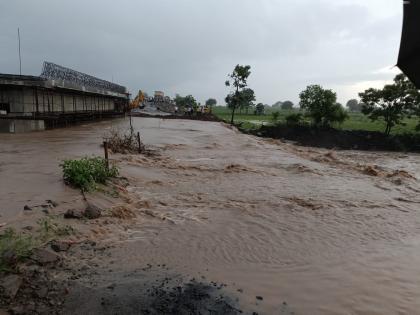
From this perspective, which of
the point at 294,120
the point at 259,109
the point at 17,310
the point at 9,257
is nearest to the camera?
the point at 17,310

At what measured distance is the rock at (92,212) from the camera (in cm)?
785

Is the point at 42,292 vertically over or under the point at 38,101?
under

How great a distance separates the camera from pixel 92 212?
7.93 meters

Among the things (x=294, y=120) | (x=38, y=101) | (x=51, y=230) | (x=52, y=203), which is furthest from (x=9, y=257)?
(x=294, y=120)

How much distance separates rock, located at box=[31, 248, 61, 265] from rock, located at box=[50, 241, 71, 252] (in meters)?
0.27

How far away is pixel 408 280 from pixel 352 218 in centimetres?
363

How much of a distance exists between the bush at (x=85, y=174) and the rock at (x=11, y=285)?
4633mm

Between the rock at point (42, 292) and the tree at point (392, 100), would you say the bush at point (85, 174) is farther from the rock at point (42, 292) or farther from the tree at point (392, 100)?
the tree at point (392, 100)

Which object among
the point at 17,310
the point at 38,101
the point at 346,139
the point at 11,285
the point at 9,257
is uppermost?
the point at 38,101

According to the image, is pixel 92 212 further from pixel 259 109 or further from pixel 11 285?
pixel 259 109

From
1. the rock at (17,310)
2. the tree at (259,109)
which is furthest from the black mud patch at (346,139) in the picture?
the tree at (259,109)

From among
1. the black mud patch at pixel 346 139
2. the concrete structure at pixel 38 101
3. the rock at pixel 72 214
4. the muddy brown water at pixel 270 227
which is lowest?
the black mud patch at pixel 346 139

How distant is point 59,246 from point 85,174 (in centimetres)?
395

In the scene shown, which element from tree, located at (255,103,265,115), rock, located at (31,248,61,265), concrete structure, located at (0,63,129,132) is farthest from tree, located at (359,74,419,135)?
tree, located at (255,103,265,115)
